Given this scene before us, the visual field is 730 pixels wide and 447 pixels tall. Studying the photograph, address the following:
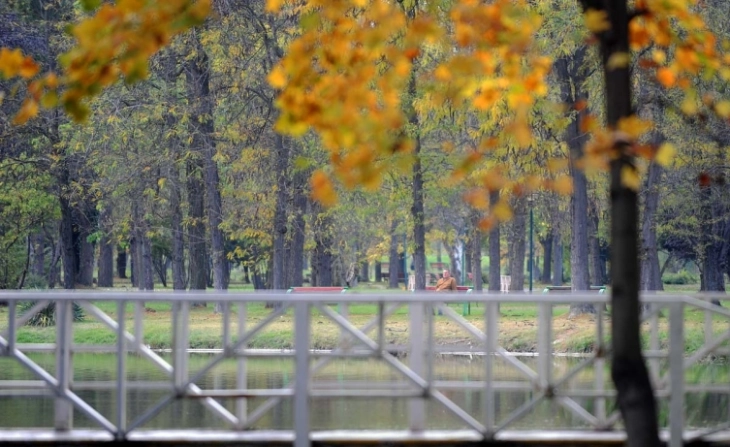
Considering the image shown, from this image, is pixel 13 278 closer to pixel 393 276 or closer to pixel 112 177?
pixel 112 177

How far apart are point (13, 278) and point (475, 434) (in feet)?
113

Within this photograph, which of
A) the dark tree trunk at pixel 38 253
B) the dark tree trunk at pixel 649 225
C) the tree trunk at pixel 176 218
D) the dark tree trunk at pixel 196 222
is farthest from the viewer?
the dark tree trunk at pixel 38 253

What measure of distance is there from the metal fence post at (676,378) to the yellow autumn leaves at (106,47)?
4.40 meters

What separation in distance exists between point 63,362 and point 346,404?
632 centimetres

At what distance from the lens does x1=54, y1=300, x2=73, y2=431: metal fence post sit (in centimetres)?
879

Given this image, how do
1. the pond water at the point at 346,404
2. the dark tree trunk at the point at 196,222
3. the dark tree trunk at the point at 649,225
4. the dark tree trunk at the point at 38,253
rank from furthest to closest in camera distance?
the dark tree trunk at the point at 38,253, the dark tree trunk at the point at 196,222, the dark tree trunk at the point at 649,225, the pond water at the point at 346,404

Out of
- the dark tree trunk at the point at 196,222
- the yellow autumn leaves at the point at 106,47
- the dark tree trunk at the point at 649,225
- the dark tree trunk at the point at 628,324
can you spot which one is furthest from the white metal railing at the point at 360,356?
the dark tree trunk at the point at 196,222

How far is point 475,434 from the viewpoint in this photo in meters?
8.74

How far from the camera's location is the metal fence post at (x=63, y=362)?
28.8 ft

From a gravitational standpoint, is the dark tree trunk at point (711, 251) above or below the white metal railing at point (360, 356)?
above

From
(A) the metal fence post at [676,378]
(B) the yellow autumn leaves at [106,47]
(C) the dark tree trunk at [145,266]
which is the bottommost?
(A) the metal fence post at [676,378]

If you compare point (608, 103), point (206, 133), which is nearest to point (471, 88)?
point (608, 103)

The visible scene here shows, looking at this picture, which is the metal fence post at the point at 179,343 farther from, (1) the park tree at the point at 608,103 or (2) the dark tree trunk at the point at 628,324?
(2) the dark tree trunk at the point at 628,324

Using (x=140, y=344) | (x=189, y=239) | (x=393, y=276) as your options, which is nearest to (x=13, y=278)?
(x=189, y=239)
